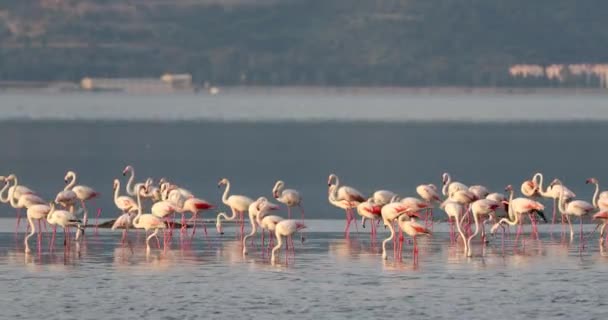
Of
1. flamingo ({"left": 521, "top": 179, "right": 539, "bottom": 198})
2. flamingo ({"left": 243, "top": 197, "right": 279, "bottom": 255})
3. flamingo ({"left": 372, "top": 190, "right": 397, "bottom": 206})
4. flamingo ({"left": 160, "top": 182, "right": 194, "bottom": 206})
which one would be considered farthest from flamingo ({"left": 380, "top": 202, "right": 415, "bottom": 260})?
flamingo ({"left": 521, "top": 179, "right": 539, "bottom": 198})

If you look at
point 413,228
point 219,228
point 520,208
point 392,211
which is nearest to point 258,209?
point 219,228

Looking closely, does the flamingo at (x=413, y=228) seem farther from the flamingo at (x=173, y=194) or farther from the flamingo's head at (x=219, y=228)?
the flamingo at (x=173, y=194)

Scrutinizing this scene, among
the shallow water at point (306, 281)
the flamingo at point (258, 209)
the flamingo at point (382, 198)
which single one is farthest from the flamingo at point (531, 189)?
the flamingo at point (258, 209)

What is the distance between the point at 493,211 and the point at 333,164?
36.5m

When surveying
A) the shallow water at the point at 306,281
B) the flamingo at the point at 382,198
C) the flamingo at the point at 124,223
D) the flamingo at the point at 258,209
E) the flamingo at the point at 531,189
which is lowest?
the shallow water at the point at 306,281

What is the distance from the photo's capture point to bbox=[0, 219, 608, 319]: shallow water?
23.2m

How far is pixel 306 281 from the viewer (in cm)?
2581

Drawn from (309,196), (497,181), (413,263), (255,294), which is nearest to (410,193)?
(309,196)

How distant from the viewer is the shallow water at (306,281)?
912 inches

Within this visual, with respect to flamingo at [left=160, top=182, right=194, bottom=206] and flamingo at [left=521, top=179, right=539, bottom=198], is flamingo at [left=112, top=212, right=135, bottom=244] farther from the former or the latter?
flamingo at [left=521, top=179, right=539, bottom=198]

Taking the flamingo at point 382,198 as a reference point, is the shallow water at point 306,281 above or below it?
below

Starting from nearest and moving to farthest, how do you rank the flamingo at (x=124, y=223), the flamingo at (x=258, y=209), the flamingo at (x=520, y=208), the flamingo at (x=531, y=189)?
the flamingo at (x=258, y=209) → the flamingo at (x=520, y=208) → the flamingo at (x=124, y=223) → the flamingo at (x=531, y=189)

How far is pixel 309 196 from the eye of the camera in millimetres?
46094

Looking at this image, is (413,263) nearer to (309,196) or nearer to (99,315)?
(99,315)
